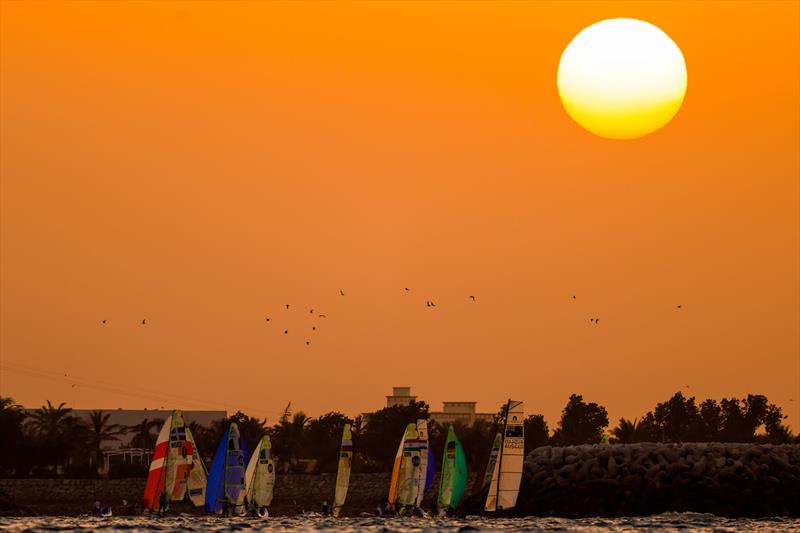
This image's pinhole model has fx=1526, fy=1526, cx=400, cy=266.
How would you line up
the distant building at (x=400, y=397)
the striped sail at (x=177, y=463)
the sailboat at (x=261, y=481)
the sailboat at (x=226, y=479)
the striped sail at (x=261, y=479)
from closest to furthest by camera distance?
the striped sail at (x=177, y=463) < the sailboat at (x=226, y=479) < the sailboat at (x=261, y=481) < the striped sail at (x=261, y=479) < the distant building at (x=400, y=397)

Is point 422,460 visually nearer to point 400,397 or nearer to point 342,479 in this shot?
point 342,479

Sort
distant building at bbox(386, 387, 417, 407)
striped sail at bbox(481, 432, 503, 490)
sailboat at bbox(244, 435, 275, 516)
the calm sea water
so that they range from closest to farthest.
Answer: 1. the calm sea water
2. striped sail at bbox(481, 432, 503, 490)
3. sailboat at bbox(244, 435, 275, 516)
4. distant building at bbox(386, 387, 417, 407)

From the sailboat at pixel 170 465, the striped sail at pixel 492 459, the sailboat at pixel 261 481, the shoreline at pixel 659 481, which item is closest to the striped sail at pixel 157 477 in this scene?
the sailboat at pixel 170 465

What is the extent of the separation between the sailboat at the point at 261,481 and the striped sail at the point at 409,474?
5.95 metres

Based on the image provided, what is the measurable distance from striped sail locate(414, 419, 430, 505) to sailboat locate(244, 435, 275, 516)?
6.71 metres

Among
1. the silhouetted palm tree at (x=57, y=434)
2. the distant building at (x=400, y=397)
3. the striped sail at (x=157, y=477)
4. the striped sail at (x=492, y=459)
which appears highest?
the distant building at (x=400, y=397)

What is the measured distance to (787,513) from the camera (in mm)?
59125

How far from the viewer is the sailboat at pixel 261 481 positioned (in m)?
68.4

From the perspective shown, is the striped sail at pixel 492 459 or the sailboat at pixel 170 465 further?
the sailboat at pixel 170 465

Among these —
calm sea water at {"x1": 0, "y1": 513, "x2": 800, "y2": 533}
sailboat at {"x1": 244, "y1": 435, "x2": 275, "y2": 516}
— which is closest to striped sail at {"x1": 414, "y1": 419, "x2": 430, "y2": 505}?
calm sea water at {"x1": 0, "y1": 513, "x2": 800, "y2": 533}

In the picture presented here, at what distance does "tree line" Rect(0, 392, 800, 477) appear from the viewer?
379 ft

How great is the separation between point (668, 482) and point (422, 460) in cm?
1226

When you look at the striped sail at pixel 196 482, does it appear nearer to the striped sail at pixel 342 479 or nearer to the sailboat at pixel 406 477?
the striped sail at pixel 342 479

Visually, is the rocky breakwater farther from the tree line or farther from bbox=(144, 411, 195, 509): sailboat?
the tree line
